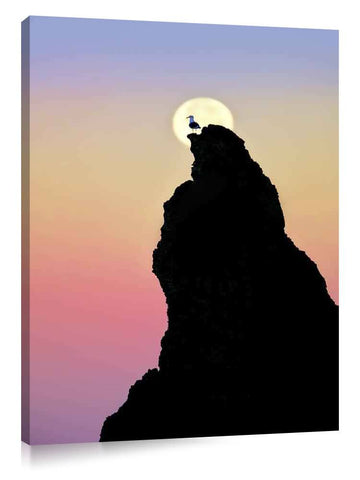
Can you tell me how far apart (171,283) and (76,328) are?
967mm

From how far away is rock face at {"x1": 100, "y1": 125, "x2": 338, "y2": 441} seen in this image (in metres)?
11.6

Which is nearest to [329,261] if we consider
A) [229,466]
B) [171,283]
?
[171,283]

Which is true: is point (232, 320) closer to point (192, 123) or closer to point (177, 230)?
point (177, 230)

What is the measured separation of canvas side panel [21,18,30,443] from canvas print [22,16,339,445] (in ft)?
0.10

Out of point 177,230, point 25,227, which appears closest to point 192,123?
point 177,230

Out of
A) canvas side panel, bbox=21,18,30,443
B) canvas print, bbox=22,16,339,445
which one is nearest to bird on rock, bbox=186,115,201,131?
canvas print, bbox=22,16,339,445

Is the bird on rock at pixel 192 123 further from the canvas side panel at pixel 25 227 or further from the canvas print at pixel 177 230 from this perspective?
the canvas side panel at pixel 25 227

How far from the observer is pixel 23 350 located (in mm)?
11234

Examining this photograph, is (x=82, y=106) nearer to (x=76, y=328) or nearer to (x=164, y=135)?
(x=164, y=135)

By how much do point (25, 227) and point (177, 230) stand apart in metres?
1.35

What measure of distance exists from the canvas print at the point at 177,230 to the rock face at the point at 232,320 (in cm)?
1

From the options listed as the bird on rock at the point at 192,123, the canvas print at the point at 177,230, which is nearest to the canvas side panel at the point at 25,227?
the canvas print at the point at 177,230

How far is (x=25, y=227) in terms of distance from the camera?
36.8 feet

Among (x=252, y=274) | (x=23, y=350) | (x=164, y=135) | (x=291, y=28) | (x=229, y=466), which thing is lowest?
(x=229, y=466)
